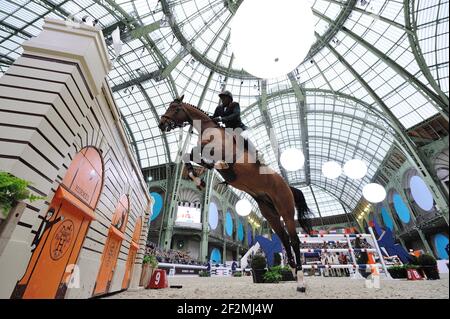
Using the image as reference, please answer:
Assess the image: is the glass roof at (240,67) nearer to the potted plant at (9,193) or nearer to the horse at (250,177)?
the horse at (250,177)

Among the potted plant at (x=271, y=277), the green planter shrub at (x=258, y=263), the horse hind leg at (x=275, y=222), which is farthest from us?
the green planter shrub at (x=258, y=263)

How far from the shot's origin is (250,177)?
3836 mm

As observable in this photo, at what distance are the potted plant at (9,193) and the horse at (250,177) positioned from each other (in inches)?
90.1

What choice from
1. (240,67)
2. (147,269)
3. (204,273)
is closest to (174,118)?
(147,269)

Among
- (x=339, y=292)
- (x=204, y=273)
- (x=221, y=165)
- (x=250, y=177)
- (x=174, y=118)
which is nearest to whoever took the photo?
(x=339, y=292)

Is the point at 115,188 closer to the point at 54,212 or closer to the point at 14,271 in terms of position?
the point at 54,212

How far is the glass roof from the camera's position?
16031mm

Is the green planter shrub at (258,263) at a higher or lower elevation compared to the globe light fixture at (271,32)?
lower

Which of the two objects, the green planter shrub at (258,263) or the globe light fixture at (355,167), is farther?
the green planter shrub at (258,263)

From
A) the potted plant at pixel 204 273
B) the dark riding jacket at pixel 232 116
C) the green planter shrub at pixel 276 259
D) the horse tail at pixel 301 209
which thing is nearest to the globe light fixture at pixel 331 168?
the horse tail at pixel 301 209

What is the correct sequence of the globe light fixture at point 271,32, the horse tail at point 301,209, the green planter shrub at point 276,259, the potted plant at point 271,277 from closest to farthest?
the globe light fixture at point 271,32 → the horse tail at point 301,209 → the potted plant at point 271,277 → the green planter shrub at point 276,259

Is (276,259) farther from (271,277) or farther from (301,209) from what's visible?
(301,209)

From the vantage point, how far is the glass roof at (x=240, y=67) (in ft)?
52.6

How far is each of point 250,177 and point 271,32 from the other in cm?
236
